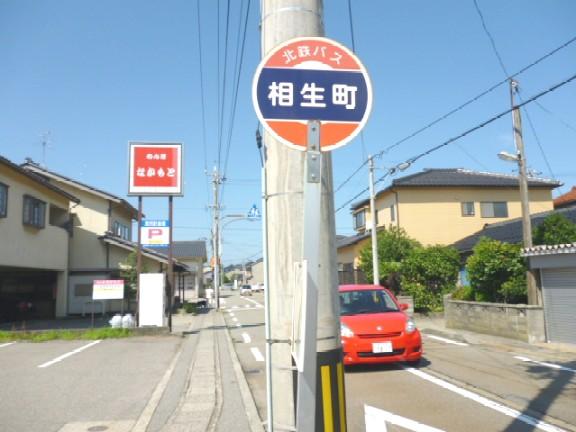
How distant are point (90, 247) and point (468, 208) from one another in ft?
69.8

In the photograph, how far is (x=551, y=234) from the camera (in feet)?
45.6

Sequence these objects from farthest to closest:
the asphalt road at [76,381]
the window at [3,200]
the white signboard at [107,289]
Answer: the window at [3,200], the white signboard at [107,289], the asphalt road at [76,381]

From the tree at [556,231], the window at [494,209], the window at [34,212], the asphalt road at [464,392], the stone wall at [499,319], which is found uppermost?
the window at [494,209]

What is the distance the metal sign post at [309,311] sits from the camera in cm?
221

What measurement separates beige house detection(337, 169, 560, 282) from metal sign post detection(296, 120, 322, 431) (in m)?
25.6

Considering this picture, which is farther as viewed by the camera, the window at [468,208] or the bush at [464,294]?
the window at [468,208]

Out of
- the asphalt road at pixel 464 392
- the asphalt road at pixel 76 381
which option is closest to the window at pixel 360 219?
the asphalt road at pixel 76 381

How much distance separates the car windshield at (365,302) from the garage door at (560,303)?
16.1ft

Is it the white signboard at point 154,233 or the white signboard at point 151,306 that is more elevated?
the white signboard at point 154,233

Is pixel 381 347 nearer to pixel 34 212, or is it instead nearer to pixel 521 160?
pixel 521 160

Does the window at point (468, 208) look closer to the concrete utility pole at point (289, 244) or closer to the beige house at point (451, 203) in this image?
the beige house at point (451, 203)

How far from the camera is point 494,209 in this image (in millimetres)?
28688

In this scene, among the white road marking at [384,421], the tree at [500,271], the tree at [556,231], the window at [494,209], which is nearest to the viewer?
the white road marking at [384,421]

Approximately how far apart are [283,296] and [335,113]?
3.55 ft
